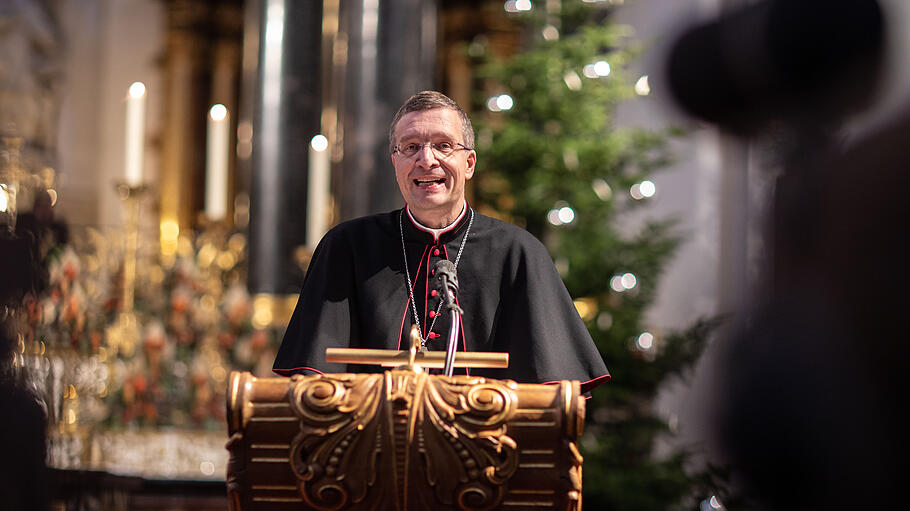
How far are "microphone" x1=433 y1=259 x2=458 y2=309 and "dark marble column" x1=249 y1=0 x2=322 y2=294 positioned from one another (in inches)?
166

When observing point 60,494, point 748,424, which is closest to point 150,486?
point 60,494

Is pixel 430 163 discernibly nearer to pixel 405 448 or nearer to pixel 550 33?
pixel 405 448

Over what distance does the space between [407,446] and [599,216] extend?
3697 millimetres

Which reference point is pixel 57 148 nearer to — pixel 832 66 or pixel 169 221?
pixel 169 221

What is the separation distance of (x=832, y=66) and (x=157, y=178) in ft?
15.6

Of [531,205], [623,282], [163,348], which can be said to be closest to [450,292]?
[531,205]

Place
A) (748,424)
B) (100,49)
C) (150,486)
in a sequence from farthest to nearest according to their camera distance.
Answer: (100,49) < (150,486) < (748,424)

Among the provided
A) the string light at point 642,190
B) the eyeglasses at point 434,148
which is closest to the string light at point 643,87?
the string light at point 642,190

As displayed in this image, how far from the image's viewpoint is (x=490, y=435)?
164 cm

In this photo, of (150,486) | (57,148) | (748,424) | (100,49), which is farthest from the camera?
(100,49)

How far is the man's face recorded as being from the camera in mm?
2055

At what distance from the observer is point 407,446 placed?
163cm

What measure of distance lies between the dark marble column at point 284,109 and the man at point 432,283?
3.94 m

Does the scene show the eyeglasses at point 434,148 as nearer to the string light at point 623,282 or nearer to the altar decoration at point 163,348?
the altar decoration at point 163,348
